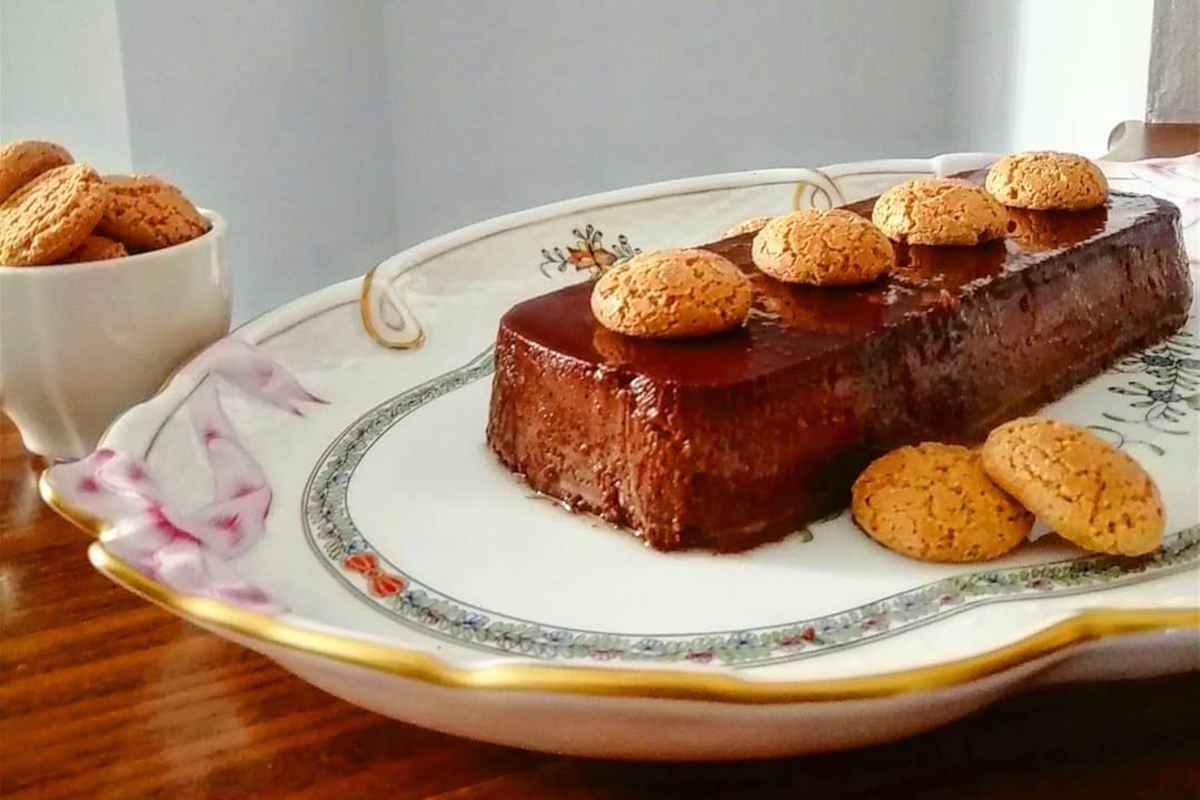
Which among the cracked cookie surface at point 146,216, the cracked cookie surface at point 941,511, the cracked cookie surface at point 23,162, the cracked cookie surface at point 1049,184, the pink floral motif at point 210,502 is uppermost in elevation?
the cracked cookie surface at point 23,162

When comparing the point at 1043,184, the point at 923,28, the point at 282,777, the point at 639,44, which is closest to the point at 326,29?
the point at 639,44

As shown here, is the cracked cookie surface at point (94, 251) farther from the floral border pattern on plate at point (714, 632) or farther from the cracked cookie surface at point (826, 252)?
the cracked cookie surface at point (826, 252)

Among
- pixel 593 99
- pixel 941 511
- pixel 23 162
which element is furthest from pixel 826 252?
pixel 593 99

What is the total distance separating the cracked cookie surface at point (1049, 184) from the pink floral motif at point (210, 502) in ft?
2.60

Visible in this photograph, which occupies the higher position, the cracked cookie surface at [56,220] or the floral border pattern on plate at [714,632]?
the cracked cookie surface at [56,220]

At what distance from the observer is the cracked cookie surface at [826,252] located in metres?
1.09

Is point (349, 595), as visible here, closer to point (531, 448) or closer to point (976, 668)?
point (531, 448)

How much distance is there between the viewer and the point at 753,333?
102cm

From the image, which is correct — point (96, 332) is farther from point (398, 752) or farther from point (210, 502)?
point (398, 752)

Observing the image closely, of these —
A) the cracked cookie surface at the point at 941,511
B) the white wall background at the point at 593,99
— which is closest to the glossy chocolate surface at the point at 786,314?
the cracked cookie surface at the point at 941,511

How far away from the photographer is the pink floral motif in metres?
0.73

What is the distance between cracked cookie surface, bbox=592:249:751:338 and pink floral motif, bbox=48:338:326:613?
32cm

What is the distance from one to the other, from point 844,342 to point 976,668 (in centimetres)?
43

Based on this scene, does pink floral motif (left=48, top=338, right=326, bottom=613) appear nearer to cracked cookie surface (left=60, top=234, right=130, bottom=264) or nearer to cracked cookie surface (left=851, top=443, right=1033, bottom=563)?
cracked cookie surface (left=60, top=234, right=130, bottom=264)
